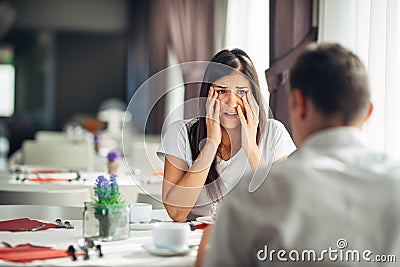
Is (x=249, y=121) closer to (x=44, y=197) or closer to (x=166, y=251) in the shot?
(x=166, y=251)

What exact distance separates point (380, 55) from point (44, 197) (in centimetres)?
161

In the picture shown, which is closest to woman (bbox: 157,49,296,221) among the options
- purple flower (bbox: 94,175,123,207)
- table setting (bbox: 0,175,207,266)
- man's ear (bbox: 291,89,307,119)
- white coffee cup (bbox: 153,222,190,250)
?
table setting (bbox: 0,175,207,266)

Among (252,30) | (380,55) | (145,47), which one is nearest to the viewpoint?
(380,55)

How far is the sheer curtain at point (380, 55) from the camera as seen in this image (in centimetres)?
291

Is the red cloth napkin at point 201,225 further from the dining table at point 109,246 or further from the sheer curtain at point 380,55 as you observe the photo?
the sheer curtain at point 380,55

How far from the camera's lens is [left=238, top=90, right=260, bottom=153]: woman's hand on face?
2.76 meters

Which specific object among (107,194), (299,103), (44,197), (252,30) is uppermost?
(252,30)

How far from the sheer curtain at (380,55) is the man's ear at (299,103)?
4.04 ft

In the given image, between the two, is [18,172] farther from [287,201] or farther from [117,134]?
[117,134]

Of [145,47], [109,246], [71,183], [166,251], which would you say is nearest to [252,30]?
[71,183]

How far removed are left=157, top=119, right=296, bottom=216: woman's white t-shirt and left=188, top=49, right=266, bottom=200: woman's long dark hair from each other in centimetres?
2

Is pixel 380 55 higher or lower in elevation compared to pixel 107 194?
higher

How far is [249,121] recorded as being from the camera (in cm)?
277

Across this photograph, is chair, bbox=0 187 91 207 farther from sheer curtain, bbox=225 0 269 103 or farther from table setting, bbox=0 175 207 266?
sheer curtain, bbox=225 0 269 103
